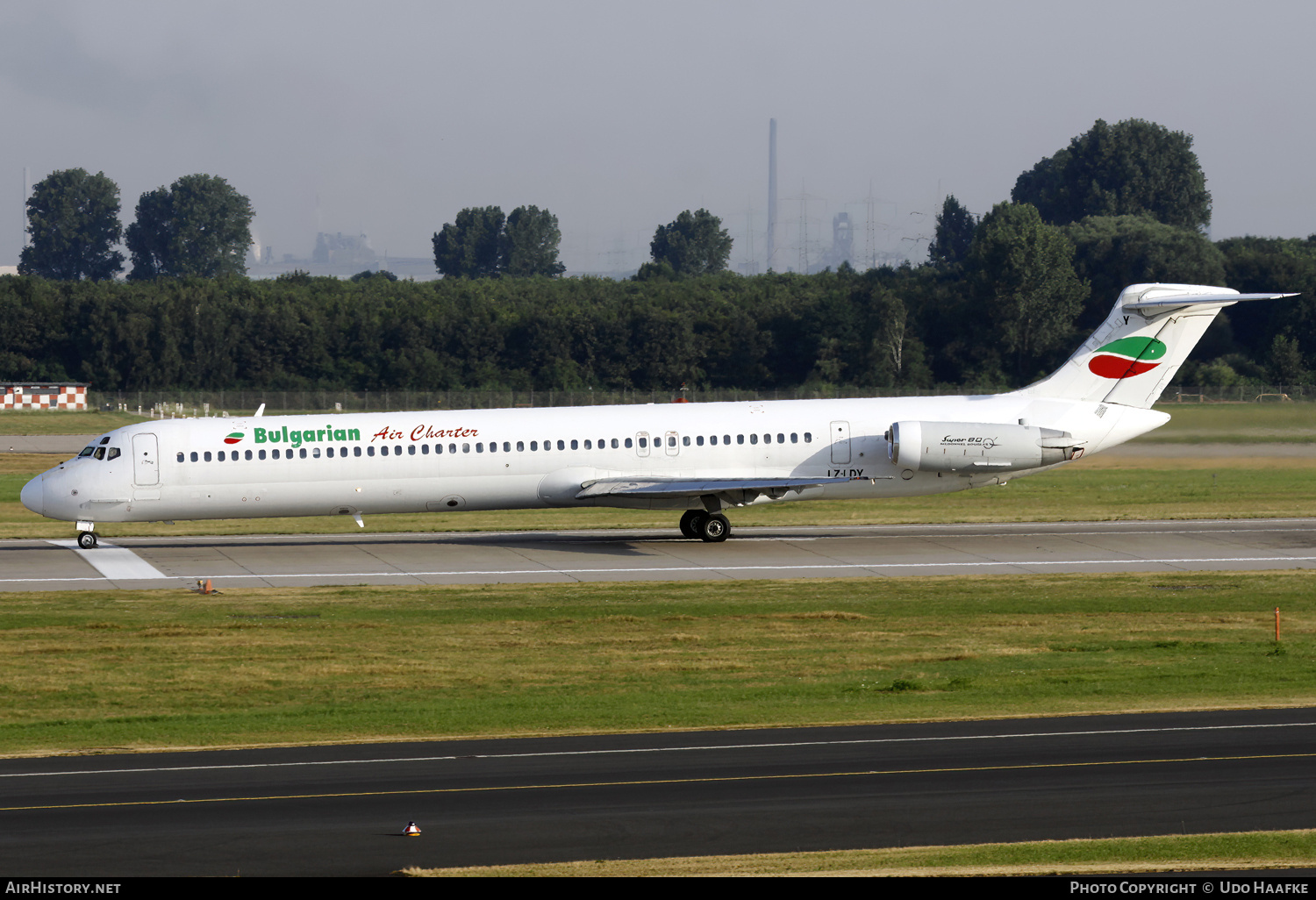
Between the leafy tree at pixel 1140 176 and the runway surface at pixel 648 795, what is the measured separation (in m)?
141

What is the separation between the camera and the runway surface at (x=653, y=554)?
109 feet

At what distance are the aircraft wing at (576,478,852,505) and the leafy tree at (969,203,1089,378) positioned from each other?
69286mm

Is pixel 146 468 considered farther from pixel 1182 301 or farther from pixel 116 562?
pixel 1182 301

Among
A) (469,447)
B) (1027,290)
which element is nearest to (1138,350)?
(469,447)

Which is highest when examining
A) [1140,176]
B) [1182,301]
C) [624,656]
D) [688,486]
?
[1140,176]

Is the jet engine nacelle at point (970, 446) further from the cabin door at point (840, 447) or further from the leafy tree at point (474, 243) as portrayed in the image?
the leafy tree at point (474, 243)

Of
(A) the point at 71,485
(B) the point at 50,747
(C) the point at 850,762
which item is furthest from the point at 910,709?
(A) the point at 71,485

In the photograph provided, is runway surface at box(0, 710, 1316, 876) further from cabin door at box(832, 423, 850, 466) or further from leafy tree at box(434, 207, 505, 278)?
leafy tree at box(434, 207, 505, 278)

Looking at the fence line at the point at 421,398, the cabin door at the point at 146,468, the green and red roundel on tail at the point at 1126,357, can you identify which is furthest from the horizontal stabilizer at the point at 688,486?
the fence line at the point at 421,398

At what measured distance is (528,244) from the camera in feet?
628

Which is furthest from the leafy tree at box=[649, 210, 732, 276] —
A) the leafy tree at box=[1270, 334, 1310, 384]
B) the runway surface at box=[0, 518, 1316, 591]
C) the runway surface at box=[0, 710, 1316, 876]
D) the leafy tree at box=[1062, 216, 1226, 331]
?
the runway surface at box=[0, 710, 1316, 876]

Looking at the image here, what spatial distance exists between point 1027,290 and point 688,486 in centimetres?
7510

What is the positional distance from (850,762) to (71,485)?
85.3 feet
